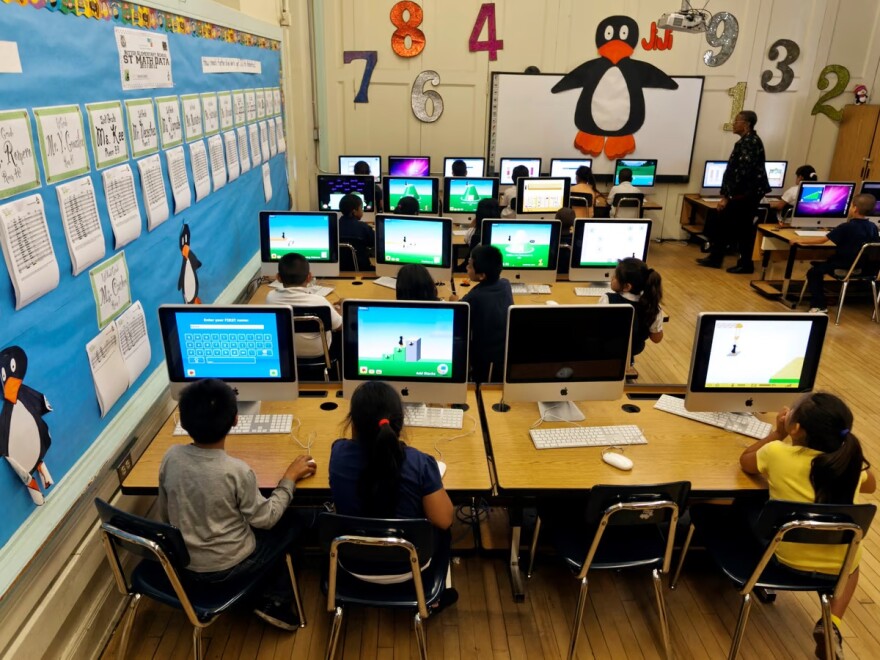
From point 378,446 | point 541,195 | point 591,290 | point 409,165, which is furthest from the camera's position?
point 409,165

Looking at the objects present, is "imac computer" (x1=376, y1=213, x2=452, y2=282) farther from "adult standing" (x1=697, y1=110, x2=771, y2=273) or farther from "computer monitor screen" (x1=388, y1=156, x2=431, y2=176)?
"adult standing" (x1=697, y1=110, x2=771, y2=273)

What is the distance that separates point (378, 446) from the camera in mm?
1964

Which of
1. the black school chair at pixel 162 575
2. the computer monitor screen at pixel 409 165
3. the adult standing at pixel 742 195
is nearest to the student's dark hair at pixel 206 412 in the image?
the black school chair at pixel 162 575

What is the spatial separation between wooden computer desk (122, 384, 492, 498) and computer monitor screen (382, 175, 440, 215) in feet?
12.0

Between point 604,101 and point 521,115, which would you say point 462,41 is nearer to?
point 521,115

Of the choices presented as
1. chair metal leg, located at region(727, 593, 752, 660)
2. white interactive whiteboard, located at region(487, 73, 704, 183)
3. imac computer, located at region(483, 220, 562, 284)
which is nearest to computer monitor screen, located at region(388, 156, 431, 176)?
white interactive whiteboard, located at region(487, 73, 704, 183)

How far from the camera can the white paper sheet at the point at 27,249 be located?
1876mm

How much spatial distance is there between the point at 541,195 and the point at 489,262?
10.5ft

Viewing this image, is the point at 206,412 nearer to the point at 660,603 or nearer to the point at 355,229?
the point at 660,603

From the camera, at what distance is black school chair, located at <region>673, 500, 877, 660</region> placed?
2.06 m

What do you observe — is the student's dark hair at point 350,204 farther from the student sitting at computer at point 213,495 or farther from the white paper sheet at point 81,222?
the student sitting at computer at point 213,495

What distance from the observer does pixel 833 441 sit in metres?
2.13

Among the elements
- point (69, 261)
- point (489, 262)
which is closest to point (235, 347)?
point (69, 261)

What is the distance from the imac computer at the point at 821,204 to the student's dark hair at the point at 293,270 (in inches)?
232
